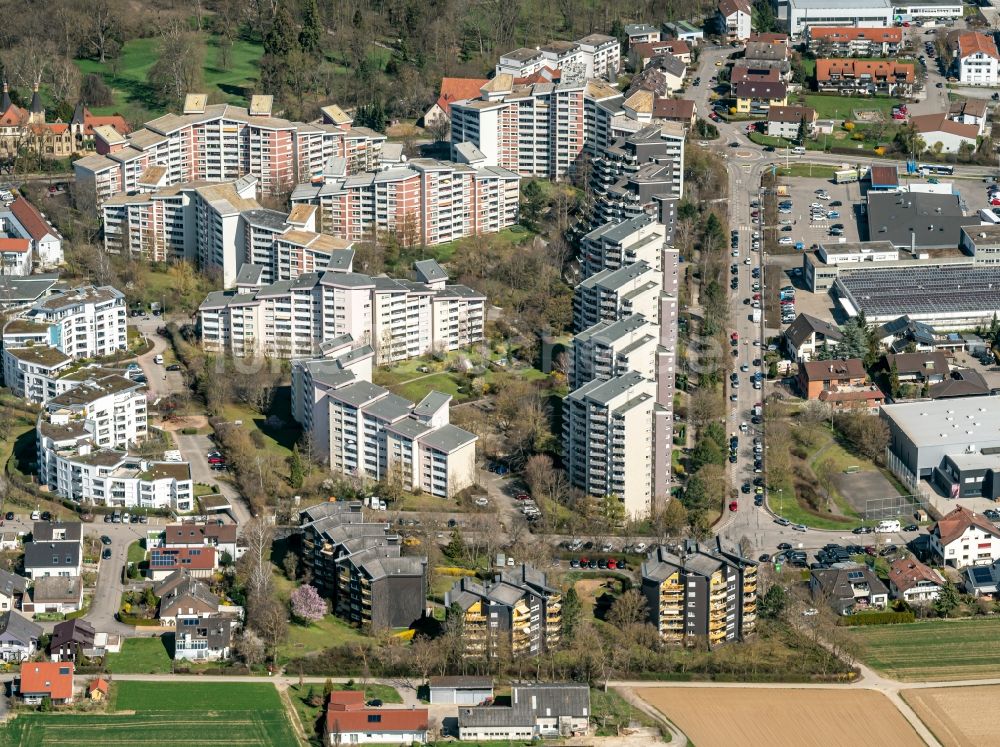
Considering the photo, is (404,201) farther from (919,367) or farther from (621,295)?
(919,367)

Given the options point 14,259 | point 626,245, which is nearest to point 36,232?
point 14,259

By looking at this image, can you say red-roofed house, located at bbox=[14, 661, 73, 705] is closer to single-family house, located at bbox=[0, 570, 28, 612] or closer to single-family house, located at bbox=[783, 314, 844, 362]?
single-family house, located at bbox=[0, 570, 28, 612]

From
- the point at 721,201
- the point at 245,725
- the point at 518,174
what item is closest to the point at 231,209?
the point at 518,174

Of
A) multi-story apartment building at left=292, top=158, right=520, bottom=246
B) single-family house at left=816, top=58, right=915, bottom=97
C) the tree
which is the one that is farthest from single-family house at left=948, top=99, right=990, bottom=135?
the tree

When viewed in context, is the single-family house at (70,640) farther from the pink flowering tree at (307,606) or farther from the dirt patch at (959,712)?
the dirt patch at (959,712)

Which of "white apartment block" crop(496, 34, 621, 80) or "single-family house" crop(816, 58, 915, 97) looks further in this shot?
"single-family house" crop(816, 58, 915, 97)

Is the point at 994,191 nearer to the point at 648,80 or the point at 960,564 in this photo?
the point at 648,80

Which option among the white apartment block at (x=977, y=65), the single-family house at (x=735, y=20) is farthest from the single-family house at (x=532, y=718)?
the single-family house at (x=735, y=20)
